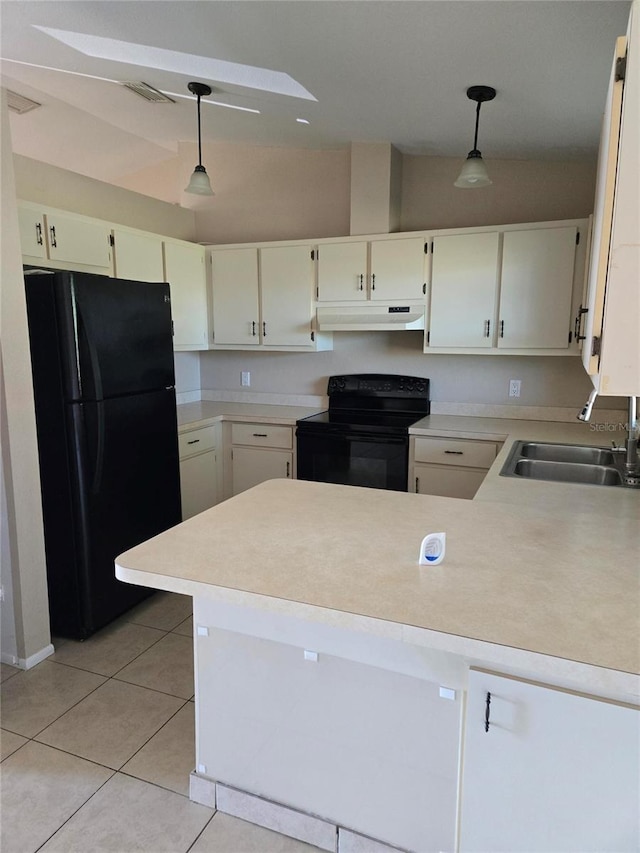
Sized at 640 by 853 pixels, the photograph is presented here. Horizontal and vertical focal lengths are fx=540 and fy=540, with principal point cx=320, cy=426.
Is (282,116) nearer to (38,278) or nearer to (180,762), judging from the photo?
(38,278)

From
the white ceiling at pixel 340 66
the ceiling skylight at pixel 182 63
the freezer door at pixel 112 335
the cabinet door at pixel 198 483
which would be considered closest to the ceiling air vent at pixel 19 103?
the white ceiling at pixel 340 66

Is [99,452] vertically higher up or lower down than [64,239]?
lower down

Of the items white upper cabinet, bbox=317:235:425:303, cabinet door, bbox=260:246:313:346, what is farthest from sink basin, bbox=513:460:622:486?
cabinet door, bbox=260:246:313:346

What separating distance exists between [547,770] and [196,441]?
2.92m

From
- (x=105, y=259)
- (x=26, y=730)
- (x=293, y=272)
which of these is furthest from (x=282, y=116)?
(x=26, y=730)

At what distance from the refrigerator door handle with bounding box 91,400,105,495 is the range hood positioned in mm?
1679

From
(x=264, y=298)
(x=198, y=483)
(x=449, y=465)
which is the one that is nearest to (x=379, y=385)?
(x=449, y=465)

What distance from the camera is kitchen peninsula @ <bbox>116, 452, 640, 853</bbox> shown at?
1040 mm

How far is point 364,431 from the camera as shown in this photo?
3.41m

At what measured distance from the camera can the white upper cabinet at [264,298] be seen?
3795 millimetres

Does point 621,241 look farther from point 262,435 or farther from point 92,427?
point 262,435

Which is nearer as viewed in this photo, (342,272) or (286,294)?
(342,272)

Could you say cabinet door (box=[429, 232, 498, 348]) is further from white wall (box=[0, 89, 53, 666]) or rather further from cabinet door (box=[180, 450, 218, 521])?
white wall (box=[0, 89, 53, 666])

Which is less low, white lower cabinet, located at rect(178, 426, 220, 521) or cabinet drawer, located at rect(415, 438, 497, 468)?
cabinet drawer, located at rect(415, 438, 497, 468)
